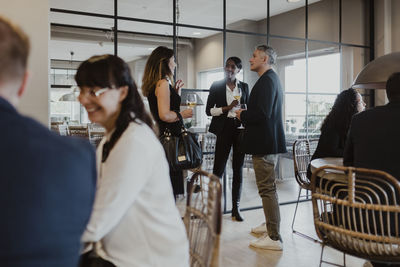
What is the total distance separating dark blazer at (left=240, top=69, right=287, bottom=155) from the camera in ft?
9.26

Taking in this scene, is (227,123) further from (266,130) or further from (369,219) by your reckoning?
(369,219)

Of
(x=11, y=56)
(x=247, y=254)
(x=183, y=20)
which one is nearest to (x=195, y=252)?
(x=11, y=56)

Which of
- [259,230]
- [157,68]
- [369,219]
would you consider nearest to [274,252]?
[259,230]

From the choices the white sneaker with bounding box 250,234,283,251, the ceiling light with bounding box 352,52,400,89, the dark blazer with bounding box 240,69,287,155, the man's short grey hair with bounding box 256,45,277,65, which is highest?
the man's short grey hair with bounding box 256,45,277,65

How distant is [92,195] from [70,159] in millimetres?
106

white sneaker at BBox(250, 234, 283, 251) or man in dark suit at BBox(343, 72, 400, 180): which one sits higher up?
man in dark suit at BBox(343, 72, 400, 180)

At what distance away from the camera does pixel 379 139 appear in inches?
73.4

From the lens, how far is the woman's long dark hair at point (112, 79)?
123 cm

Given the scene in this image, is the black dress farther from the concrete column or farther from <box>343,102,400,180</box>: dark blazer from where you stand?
<box>343,102,400,180</box>: dark blazer

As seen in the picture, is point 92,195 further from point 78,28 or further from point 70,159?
point 78,28

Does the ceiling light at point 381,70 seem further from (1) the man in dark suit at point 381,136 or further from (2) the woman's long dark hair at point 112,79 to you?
(2) the woman's long dark hair at point 112,79

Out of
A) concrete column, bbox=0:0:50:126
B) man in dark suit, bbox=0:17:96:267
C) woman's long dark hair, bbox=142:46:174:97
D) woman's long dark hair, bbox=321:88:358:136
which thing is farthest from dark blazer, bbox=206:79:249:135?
man in dark suit, bbox=0:17:96:267

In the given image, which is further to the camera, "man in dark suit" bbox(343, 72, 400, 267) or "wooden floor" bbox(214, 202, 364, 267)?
"wooden floor" bbox(214, 202, 364, 267)

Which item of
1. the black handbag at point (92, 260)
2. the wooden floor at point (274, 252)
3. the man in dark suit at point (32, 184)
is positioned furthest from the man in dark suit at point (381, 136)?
the man in dark suit at point (32, 184)
